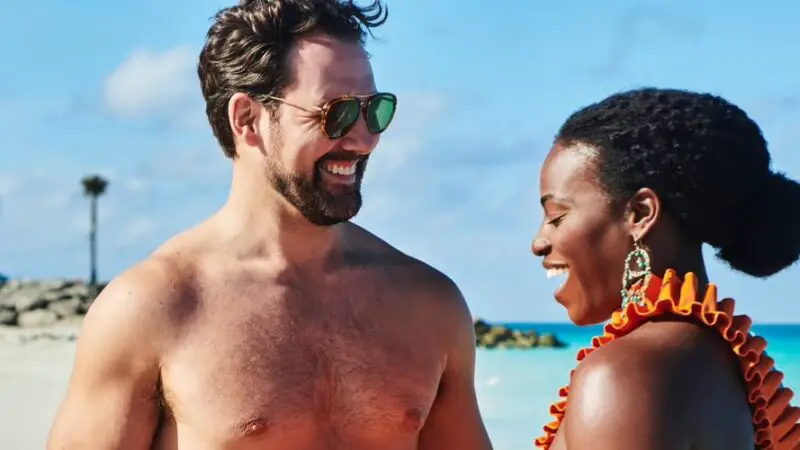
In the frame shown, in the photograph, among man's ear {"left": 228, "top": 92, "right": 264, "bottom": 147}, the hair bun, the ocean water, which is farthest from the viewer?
the ocean water

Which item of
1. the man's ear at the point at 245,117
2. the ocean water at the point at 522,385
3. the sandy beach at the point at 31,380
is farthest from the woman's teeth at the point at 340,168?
the ocean water at the point at 522,385

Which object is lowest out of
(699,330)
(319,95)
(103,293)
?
(699,330)

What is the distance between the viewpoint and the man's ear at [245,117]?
4.09 meters

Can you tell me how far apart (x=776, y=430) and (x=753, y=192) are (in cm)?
51

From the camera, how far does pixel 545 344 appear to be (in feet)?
147

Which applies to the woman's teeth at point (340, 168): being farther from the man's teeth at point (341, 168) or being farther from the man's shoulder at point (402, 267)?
the man's shoulder at point (402, 267)

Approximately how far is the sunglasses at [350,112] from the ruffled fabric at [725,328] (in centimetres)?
130

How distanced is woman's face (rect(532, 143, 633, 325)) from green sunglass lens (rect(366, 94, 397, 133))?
113cm

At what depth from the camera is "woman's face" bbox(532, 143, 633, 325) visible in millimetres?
2816

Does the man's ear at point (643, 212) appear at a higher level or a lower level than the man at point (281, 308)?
lower

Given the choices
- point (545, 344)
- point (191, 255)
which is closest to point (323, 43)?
point (191, 255)

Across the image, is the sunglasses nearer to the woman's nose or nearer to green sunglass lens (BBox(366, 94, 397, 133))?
green sunglass lens (BBox(366, 94, 397, 133))

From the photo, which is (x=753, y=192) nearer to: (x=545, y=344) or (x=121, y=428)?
(x=121, y=428)

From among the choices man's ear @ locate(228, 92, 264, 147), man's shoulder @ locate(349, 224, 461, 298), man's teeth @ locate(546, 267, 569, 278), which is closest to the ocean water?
man's shoulder @ locate(349, 224, 461, 298)
